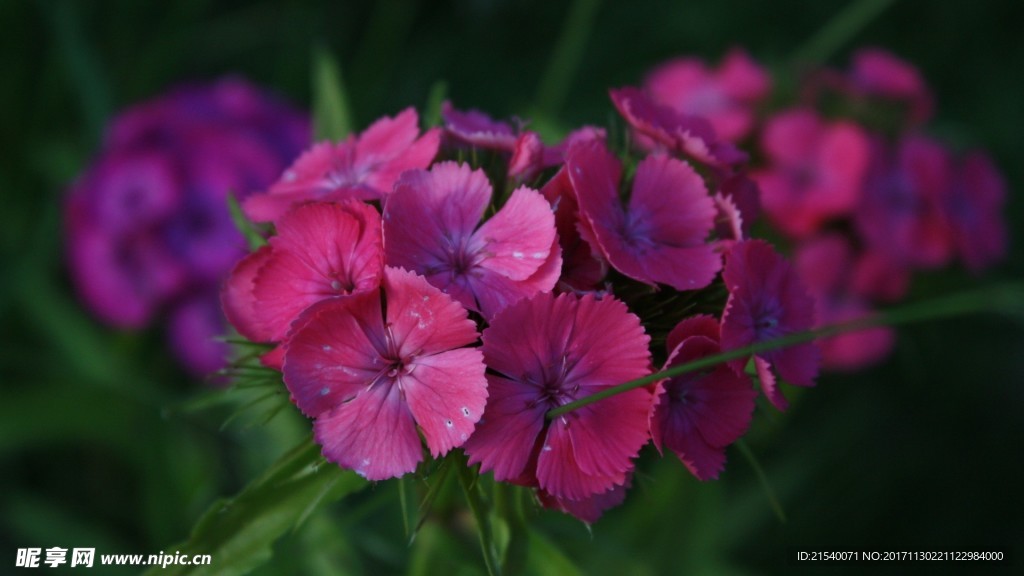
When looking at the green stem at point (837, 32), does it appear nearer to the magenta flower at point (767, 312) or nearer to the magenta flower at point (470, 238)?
the magenta flower at point (767, 312)

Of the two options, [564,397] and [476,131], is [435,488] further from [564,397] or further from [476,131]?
[476,131]

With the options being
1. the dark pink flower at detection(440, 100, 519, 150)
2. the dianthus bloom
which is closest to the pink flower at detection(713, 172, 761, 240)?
the dark pink flower at detection(440, 100, 519, 150)

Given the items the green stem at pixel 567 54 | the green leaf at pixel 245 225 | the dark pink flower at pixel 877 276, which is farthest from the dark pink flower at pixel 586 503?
the green stem at pixel 567 54

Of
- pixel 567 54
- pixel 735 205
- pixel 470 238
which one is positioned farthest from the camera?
pixel 567 54

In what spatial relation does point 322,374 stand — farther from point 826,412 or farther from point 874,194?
point 826,412

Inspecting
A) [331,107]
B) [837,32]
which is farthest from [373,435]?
[837,32]

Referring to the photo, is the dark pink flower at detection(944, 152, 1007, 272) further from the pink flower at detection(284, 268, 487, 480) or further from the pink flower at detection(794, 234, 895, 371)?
the pink flower at detection(284, 268, 487, 480)

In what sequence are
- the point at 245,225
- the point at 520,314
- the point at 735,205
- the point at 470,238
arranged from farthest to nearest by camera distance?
1. the point at 245,225
2. the point at 735,205
3. the point at 470,238
4. the point at 520,314
